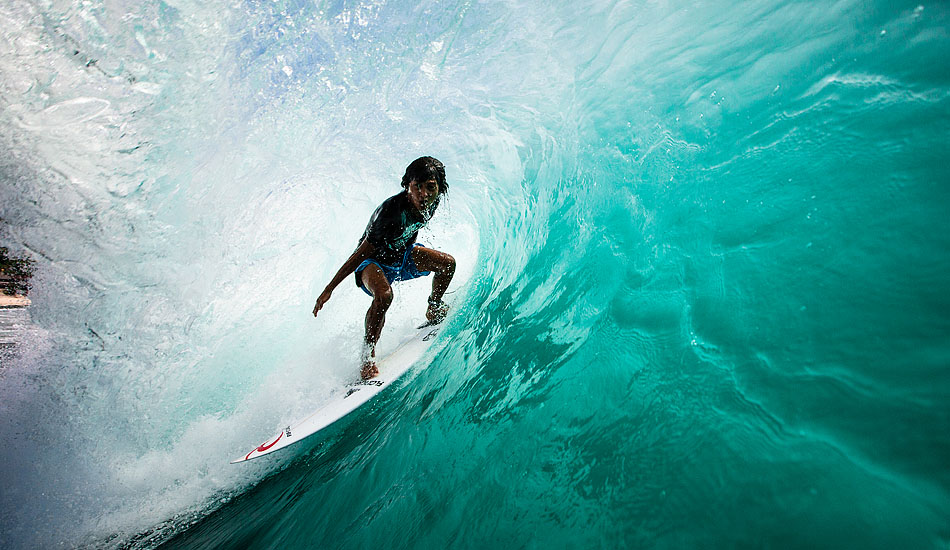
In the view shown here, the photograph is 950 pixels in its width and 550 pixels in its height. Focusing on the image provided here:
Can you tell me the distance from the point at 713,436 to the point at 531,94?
3676 mm

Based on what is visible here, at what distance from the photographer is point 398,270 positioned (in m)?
3.82

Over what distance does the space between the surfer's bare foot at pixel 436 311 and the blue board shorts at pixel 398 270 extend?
47 centimetres

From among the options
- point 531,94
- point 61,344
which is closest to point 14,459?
point 61,344

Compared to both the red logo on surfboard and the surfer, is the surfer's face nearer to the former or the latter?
the surfer

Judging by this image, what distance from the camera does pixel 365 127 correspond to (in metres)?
4.79

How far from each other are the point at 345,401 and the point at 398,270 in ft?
4.53

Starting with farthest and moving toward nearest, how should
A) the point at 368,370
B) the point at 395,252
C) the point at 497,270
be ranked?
the point at 497,270 < the point at 368,370 < the point at 395,252

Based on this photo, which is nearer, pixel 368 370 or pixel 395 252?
pixel 395 252

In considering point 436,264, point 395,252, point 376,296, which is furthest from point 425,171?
point 376,296

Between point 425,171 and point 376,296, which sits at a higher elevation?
point 425,171

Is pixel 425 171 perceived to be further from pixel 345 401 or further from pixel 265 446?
pixel 265 446

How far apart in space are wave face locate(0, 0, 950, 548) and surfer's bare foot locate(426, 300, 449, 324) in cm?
29

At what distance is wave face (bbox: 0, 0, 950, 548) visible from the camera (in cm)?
161

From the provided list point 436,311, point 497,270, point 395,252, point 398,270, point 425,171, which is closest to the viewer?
point 425,171
